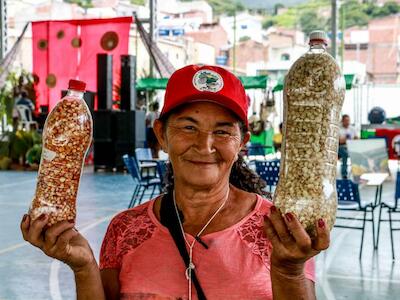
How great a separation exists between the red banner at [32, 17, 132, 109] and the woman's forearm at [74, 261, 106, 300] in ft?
58.8

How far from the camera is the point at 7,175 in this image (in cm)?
1644

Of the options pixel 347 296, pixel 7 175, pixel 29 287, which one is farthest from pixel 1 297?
pixel 7 175

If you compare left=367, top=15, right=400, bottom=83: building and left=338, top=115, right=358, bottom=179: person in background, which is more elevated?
left=367, top=15, right=400, bottom=83: building

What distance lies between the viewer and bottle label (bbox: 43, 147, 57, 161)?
181 centimetres

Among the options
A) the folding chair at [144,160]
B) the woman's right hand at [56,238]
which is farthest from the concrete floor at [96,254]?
the woman's right hand at [56,238]

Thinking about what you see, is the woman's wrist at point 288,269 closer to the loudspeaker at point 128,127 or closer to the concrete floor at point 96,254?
the concrete floor at point 96,254

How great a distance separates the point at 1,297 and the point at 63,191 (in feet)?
13.2

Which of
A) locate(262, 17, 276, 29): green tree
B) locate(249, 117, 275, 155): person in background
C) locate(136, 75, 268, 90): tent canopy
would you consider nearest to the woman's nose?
locate(136, 75, 268, 90): tent canopy

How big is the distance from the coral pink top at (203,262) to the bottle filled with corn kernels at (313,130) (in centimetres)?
26

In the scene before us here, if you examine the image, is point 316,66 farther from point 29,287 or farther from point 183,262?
point 29,287

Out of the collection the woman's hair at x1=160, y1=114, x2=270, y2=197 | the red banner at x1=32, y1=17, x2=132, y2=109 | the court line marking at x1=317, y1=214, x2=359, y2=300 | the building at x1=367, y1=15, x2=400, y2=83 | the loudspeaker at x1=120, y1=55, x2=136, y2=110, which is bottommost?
the court line marking at x1=317, y1=214, x2=359, y2=300

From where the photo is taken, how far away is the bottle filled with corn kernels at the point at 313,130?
5.36 feet

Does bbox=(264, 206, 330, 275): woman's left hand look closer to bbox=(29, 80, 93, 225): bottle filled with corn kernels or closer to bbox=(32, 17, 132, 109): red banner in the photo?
bbox=(29, 80, 93, 225): bottle filled with corn kernels

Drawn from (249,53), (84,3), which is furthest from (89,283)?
(249,53)
